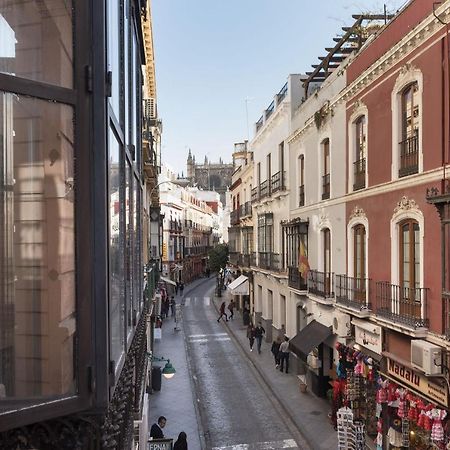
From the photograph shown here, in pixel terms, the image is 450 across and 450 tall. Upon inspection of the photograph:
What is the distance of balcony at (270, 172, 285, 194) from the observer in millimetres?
24844

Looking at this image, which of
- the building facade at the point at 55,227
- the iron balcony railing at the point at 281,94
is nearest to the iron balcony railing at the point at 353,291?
the iron balcony railing at the point at 281,94

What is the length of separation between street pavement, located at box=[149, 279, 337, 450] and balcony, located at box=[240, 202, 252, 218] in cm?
997

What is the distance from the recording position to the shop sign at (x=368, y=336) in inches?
543

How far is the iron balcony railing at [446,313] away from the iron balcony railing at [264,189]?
698 inches

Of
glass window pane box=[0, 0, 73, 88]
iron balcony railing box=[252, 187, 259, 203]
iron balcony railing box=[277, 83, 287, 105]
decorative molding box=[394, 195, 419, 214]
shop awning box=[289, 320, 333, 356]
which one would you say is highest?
iron balcony railing box=[277, 83, 287, 105]

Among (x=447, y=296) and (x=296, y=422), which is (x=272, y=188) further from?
(x=447, y=296)

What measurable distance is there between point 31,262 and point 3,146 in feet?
1.92

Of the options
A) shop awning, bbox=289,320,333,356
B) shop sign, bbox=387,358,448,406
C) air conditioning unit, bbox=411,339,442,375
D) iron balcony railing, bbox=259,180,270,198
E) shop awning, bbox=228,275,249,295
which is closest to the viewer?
air conditioning unit, bbox=411,339,442,375

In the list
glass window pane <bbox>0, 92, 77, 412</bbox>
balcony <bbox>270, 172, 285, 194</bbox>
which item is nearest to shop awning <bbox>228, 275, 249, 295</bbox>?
balcony <bbox>270, 172, 285, 194</bbox>

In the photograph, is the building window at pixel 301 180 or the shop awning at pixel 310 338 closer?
the shop awning at pixel 310 338

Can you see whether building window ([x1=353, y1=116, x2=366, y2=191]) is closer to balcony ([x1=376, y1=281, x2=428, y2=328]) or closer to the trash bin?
balcony ([x1=376, y1=281, x2=428, y2=328])

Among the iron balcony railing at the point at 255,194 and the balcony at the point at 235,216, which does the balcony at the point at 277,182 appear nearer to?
the iron balcony railing at the point at 255,194

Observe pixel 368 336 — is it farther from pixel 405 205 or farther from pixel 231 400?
pixel 231 400

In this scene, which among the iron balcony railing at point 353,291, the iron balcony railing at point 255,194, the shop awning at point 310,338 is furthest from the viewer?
the iron balcony railing at point 255,194
